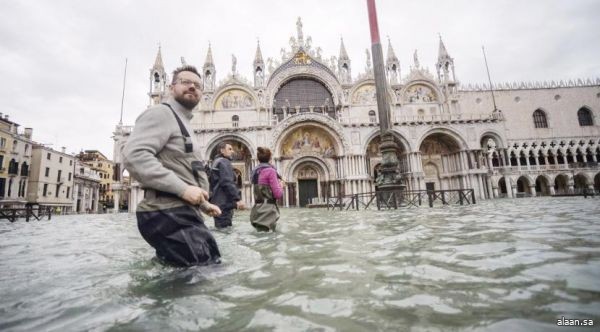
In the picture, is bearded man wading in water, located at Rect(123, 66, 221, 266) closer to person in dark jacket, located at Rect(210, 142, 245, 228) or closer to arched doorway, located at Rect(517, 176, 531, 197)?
person in dark jacket, located at Rect(210, 142, 245, 228)

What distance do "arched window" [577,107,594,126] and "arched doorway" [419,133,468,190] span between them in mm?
20865

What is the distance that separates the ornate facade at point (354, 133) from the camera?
72.8ft

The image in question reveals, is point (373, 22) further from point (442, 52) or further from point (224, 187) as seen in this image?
point (442, 52)

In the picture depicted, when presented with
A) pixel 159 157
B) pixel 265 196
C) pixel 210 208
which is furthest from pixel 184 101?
pixel 265 196

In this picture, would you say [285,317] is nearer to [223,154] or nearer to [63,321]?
[63,321]

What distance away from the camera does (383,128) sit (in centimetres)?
1238

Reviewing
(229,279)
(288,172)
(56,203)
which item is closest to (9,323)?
(229,279)

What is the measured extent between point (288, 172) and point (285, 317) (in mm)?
21452

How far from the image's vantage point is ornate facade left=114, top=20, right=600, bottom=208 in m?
22.2

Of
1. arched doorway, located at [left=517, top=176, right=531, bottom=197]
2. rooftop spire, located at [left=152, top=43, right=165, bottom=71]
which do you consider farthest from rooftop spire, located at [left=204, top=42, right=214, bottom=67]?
arched doorway, located at [left=517, top=176, right=531, bottom=197]

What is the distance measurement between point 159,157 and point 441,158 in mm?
26707

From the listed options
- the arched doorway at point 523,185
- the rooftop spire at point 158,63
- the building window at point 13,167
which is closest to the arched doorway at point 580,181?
the arched doorway at point 523,185

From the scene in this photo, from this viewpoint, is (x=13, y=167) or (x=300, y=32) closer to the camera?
(x=300, y=32)

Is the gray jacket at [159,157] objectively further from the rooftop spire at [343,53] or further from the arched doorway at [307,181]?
the rooftop spire at [343,53]
